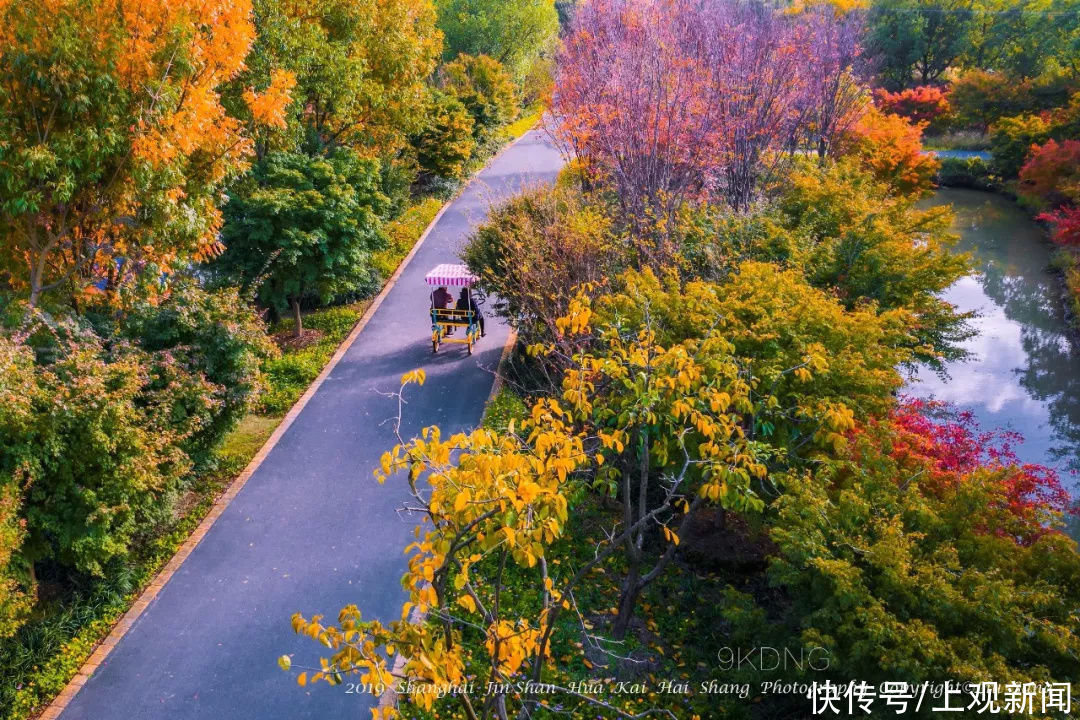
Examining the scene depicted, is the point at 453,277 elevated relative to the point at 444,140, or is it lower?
lower

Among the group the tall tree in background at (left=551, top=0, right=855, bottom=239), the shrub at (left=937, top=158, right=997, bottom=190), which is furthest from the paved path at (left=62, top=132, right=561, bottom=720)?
the shrub at (left=937, top=158, right=997, bottom=190)

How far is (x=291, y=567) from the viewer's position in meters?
9.02

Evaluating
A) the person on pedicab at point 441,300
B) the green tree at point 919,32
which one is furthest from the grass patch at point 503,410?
the green tree at point 919,32

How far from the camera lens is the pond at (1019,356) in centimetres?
1377

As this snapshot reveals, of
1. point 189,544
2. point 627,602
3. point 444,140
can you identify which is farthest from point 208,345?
point 444,140

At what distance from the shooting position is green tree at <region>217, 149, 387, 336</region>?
43.6ft

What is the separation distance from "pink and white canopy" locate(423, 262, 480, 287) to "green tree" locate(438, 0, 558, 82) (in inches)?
760

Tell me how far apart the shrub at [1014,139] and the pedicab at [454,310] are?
2128cm

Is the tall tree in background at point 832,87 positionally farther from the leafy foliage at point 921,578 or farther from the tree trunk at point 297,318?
the leafy foliage at point 921,578

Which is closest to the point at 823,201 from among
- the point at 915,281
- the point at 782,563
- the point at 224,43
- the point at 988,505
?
the point at 915,281

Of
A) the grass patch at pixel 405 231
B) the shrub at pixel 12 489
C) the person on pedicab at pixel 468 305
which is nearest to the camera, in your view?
the shrub at pixel 12 489

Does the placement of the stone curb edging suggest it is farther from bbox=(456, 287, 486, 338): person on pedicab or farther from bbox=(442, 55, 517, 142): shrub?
bbox=(442, 55, 517, 142): shrub

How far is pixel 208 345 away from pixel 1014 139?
27.3 m

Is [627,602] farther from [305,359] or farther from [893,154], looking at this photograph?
[893,154]
